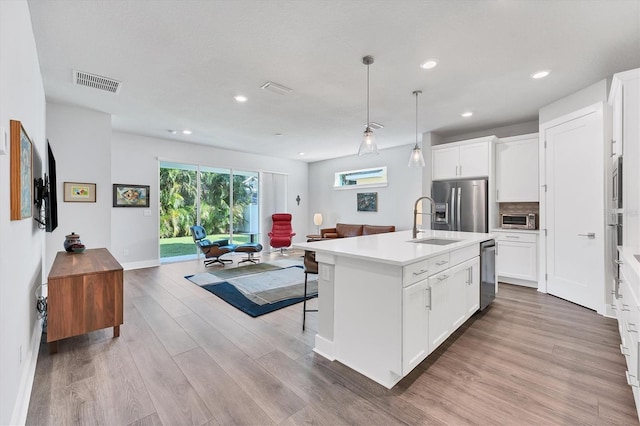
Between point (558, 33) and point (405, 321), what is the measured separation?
2.65 meters

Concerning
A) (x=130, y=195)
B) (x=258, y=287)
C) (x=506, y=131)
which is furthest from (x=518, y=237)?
(x=130, y=195)

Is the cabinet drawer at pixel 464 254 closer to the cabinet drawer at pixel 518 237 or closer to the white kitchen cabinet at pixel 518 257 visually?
the white kitchen cabinet at pixel 518 257

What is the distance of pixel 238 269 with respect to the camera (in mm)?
5477

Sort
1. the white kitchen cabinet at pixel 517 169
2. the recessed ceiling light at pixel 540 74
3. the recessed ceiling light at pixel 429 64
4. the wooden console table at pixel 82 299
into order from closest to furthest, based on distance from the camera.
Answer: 1. the wooden console table at pixel 82 299
2. the recessed ceiling light at pixel 429 64
3. the recessed ceiling light at pixel 540 74
4. the white kitchen cabinet at pixel 517 169

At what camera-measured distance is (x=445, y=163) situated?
5.20 meters

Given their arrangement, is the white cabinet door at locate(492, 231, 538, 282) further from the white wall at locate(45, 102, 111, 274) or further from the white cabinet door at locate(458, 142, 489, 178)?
the white wall at locate(45, 102, 111, 274)

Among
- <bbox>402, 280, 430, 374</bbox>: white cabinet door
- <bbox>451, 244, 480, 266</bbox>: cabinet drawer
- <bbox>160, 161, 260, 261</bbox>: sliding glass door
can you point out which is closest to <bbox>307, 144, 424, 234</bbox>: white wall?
<bbox>160, 161, 260, 261</bbox>: sliding glass door

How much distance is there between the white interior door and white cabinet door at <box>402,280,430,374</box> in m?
2.65

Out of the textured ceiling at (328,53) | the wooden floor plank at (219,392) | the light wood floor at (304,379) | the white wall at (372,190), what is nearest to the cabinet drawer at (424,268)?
the light wood floor at (304,379)

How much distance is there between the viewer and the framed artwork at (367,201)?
7152mm

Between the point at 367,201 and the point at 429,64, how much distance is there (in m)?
4.70

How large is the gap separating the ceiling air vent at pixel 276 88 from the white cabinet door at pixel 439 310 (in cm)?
265

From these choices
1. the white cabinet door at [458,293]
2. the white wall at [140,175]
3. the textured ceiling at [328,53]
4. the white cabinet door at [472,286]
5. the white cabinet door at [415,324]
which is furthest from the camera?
the white wall at [140,175]

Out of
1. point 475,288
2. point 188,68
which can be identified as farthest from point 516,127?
point 188,68
